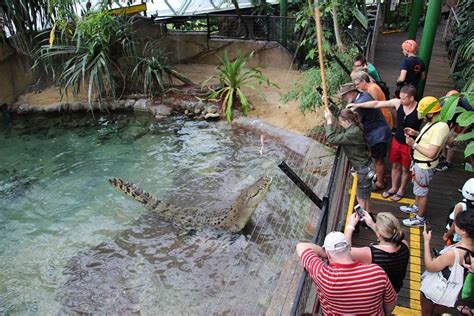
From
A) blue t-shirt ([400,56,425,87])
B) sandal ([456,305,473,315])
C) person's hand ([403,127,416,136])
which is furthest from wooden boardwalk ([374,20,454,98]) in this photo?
sandal ([456,305,473,315])

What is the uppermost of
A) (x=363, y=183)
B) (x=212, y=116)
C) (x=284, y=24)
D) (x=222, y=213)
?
(x=284, y=24)

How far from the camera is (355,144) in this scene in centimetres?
346

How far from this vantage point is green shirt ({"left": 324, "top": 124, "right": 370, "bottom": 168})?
3.40 meters

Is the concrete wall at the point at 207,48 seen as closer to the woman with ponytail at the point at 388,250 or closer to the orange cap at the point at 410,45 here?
the orange cap at the point at 410,45

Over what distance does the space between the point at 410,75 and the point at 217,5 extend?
858 cm

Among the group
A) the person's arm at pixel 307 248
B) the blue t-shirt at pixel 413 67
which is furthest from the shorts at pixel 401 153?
the person's arm at pixel 307 248

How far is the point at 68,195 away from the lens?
19.5 feet

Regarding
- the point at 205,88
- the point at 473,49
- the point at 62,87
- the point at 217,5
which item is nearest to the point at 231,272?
the point at 473,49

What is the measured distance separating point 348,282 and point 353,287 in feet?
0.12

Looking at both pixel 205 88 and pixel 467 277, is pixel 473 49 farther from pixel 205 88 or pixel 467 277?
pixel 205 88

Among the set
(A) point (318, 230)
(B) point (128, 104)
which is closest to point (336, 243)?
(A) point (318, 230)

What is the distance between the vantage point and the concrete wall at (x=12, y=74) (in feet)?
27.5

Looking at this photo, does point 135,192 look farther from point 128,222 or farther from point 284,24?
point 284,24

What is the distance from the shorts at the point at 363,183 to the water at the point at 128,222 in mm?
1157
